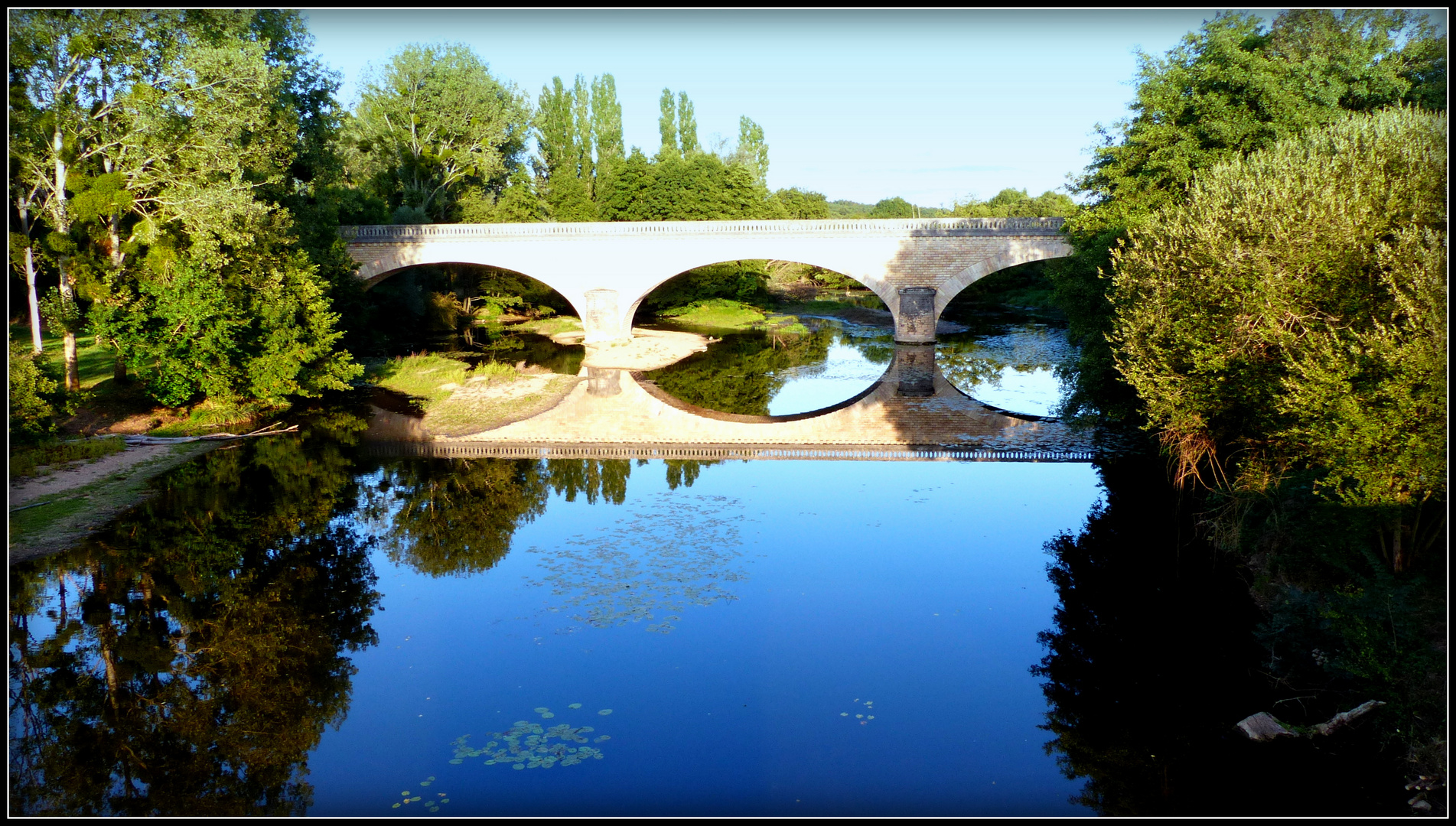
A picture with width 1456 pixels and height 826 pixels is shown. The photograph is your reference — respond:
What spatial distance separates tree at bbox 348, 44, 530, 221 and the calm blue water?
36.0 metres

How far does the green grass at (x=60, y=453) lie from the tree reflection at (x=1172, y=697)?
19.0 m

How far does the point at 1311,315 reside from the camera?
41.8 ft

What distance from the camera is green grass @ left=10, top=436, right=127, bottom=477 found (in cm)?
1852

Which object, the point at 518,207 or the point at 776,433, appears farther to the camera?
the point at 518,207

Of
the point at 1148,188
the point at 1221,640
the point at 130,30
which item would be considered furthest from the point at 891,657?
the point at 130,30

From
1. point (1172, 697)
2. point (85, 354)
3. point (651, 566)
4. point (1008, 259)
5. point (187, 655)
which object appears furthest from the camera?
point (1008, 259)

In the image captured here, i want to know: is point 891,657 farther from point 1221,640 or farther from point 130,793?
point 130,793

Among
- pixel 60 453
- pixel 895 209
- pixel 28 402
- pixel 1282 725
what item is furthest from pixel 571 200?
pixel 895 209

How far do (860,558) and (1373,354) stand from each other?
7821mm

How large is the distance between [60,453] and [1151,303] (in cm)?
2221

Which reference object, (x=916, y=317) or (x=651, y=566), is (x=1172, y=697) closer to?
(x=651, y=566)

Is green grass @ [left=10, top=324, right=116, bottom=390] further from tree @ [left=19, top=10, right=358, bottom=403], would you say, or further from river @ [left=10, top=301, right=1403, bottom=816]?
river @ [left=10, top=301, right=1403, bottom=816]

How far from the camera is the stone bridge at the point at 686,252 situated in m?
38.5

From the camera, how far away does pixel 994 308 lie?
57.5 meters
